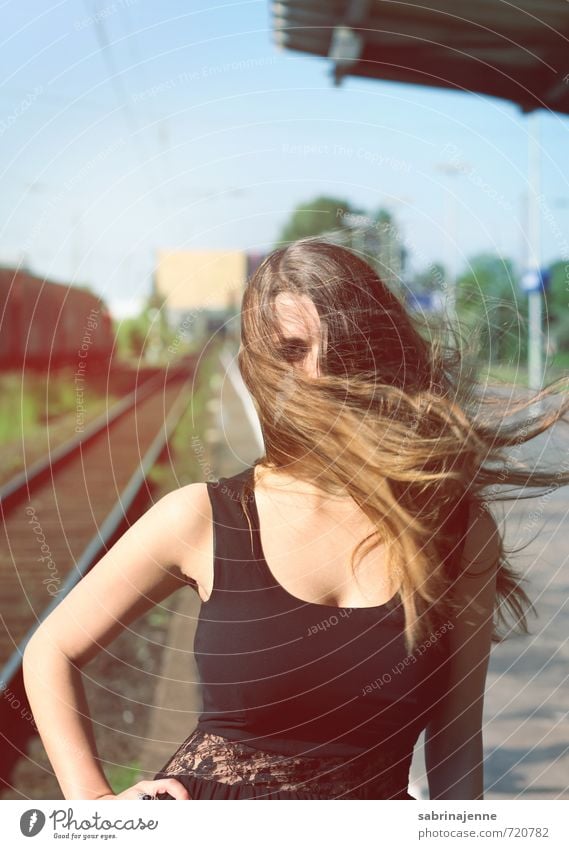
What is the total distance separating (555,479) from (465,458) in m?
0.31

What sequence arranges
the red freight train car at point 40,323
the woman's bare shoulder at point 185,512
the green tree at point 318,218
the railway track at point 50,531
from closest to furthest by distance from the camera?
the woman's bare shoulder at point 185,512 → the green tree at point 318,218 → the railway track at point 50,531 → the red freight train car at point 40,323

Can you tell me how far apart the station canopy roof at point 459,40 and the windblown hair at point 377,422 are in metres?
1.21

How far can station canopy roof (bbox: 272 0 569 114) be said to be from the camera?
3000 mm

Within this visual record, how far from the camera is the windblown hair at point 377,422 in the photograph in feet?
5.47

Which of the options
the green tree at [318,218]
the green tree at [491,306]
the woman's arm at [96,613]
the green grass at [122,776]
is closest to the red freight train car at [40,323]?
the green grass at [122,776]

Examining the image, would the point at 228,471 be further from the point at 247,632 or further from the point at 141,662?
the point at 247,632

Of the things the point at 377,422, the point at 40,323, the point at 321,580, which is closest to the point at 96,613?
the point at 321,580

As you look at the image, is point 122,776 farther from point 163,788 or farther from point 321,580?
point 321,580

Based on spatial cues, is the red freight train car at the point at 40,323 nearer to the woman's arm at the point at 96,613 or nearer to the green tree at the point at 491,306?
the green tree at the point at 491,306

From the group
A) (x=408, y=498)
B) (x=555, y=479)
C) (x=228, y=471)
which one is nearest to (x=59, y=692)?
(x=408, y=498)

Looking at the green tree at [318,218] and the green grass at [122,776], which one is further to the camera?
the green grass at [122,776]

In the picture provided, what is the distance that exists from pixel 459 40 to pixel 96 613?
2.62 meters

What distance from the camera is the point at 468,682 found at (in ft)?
5.52
